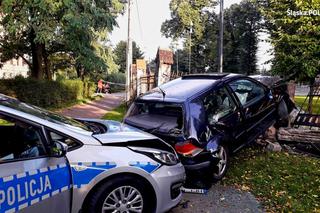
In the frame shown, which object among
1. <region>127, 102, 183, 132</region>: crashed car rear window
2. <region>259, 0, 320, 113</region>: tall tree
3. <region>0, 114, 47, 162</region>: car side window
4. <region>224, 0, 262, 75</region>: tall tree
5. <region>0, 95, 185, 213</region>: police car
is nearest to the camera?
<region>0, 95, 185, 213</region>: police car

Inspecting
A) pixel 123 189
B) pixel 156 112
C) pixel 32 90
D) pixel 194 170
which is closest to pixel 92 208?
pixel 123 189

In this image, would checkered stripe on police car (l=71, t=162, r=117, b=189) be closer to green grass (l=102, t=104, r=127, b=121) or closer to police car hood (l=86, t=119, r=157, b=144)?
police car hood (l=86, t=119, r=157, b=144)

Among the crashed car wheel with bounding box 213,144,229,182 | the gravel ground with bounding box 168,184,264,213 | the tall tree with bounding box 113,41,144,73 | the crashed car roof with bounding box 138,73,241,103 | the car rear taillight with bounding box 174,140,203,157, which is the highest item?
the tall tree with bounding box 113,41,144,73

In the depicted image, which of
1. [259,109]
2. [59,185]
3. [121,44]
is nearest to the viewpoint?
[59,185]

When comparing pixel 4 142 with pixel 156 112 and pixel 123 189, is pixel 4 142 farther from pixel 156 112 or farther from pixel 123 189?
pixel 156 112

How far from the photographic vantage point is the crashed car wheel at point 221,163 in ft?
17.7

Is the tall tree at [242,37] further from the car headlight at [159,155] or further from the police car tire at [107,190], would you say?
the police car tire at [107,190]

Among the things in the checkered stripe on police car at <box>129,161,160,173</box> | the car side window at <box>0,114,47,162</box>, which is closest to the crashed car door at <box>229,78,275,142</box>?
the checkered stripe on police car at <box>129,161,160,173</box>

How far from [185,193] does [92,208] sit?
1.97m

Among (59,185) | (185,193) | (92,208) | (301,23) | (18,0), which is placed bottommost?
(185,193)

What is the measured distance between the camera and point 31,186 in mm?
2988

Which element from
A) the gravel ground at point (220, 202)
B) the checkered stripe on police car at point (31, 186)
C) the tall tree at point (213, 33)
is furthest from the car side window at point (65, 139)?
the tall tree at point (213, 33)

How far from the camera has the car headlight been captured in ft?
12.4

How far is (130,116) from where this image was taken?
19.4 ft
